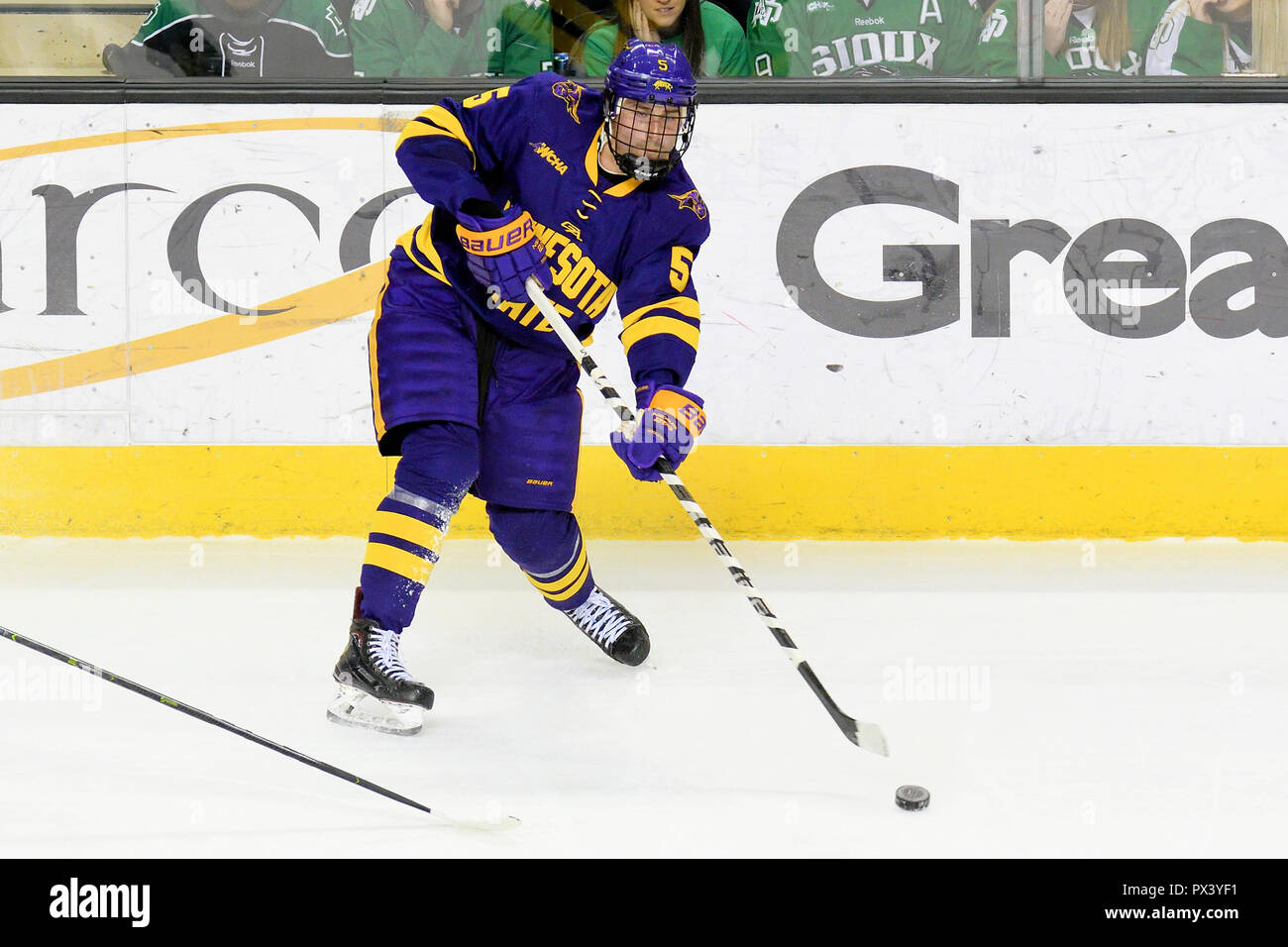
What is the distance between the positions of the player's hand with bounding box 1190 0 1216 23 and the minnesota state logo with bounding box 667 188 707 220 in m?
2.07

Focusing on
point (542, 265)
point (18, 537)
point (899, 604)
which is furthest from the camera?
point (18, 537)

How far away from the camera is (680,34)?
143 inches

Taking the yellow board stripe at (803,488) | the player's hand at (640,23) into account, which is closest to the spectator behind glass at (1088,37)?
the player's hand at (640,23)

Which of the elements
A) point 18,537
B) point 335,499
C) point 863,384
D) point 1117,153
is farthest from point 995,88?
point 18,537

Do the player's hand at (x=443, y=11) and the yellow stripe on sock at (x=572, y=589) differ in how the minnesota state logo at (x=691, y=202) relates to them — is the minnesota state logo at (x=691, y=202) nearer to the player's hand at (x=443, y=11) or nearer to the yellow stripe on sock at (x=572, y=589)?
the yellow stripe on sock at (x=572, y=589)

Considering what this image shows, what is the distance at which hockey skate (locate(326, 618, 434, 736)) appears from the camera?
6.88ft

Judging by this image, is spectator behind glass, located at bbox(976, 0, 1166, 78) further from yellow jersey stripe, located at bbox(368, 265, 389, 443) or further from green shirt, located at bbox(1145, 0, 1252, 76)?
yellow jersey stripe, located at bbox(368, 265, 389, 443)

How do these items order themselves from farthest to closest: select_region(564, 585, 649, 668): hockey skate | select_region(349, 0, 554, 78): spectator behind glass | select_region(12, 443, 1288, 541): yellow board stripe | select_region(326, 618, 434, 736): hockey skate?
select_region(349, 0, 554, 78): spectator behind glass
select_region(12, 443, 1288, 541): yellow board stripe
select_region(564, 585, 649, 668): hockey skate
select_region(326, 618, 434, 736): hockey skate

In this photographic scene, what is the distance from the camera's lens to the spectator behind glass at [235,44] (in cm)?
359

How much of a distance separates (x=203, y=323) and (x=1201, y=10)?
116 inches

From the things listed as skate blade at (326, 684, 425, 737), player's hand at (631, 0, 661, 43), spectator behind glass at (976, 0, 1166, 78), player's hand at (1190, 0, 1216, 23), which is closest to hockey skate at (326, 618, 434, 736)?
skate blade at (326, 684, 425, 737)

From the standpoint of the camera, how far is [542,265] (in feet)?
7.50
